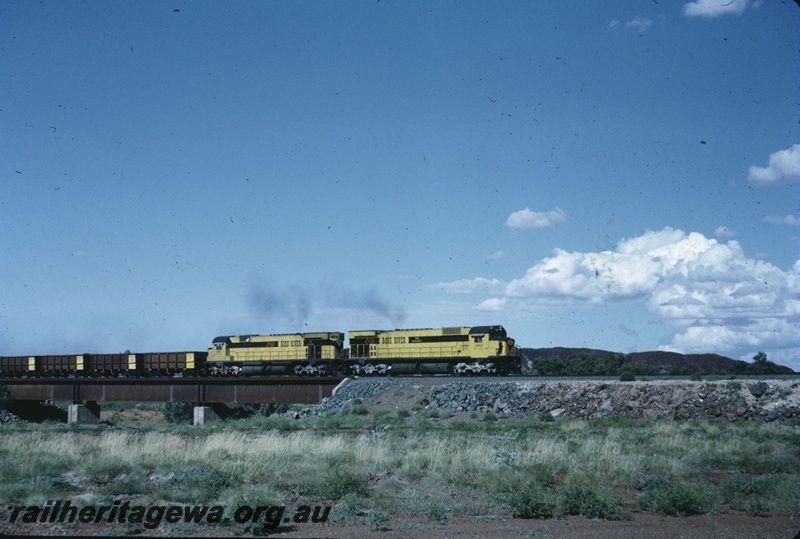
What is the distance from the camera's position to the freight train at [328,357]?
48219 millimetres

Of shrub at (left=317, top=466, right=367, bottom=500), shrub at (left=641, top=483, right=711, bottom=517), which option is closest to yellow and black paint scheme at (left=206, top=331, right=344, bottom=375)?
shrub at (left=317, top=466, right=367, bottom=500)

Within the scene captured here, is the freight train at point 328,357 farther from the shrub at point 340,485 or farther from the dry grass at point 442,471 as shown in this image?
the shrub at point 340,485

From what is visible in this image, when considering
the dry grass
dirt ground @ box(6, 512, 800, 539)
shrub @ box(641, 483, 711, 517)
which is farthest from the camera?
the dry grass

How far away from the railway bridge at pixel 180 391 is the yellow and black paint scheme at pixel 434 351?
24.8ft

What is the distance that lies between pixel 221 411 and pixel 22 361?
89.2 feet

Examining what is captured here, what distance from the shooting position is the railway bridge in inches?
1734

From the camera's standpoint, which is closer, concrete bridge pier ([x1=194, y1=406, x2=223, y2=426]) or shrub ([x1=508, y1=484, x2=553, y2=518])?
shrub ([x1=508, y1=484, x2=553, y2=518])

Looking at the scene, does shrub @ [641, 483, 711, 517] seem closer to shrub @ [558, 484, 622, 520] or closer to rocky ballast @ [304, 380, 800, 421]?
shrub @ [558, 484, 622, 520]

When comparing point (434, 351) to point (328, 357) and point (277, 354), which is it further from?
point (277, 354)

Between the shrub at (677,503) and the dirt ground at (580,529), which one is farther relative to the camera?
the shrub at (677,503)
